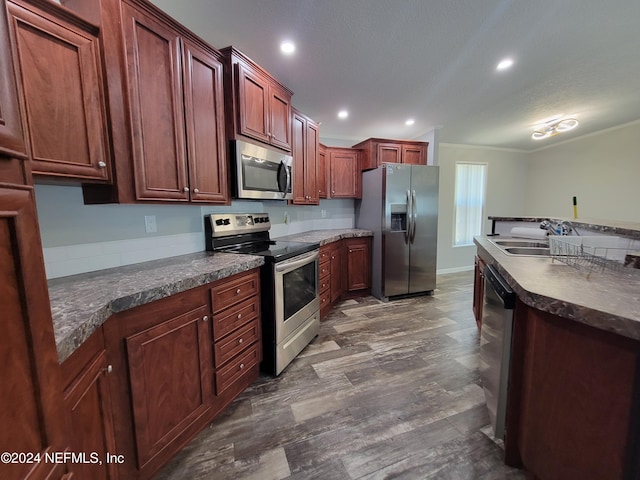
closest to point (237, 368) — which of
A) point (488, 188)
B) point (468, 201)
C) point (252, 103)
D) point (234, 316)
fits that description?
point (234, 316)

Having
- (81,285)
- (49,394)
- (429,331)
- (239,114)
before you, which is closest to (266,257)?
(81,285)

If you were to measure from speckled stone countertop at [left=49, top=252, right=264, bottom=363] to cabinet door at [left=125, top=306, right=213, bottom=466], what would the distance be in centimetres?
18

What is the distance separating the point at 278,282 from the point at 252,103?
4.85 feet

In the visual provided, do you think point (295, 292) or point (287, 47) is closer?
point (287, 47)

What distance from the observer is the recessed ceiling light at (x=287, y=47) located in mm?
2004

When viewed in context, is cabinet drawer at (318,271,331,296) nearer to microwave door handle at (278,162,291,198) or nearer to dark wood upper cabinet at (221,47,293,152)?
microwave door handle at (278,162,291,198)

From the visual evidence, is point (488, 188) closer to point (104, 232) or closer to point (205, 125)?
point (205, 125)

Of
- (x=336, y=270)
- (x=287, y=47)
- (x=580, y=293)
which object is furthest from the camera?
(x=336, y=270)

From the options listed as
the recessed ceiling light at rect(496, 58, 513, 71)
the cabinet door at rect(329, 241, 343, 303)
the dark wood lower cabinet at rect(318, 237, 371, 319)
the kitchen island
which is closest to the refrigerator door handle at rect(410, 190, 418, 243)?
the dark wood lower cabinet at rect(318, 237, 371, 319)

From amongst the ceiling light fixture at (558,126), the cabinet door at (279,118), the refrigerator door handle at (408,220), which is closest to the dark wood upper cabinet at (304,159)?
the cabinet door at (279,118)

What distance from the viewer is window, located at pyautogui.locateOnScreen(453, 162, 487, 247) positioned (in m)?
5.17

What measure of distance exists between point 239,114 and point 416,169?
8.13 feet

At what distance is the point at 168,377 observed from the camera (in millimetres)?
1305

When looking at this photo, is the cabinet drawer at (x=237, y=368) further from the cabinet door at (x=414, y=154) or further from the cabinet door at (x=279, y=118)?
the cabinet door at (x=414, y=154)
